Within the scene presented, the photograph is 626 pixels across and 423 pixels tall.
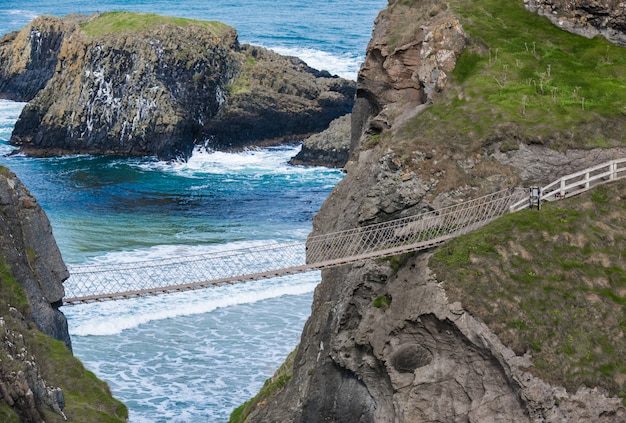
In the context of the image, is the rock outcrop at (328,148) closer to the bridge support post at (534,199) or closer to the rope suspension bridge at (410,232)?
the rope suspension bridge at (410,232)

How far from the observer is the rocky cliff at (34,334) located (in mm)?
25734

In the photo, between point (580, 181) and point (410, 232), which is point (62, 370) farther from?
point (580, 181)


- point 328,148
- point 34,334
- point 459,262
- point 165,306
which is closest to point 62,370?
point 34,334

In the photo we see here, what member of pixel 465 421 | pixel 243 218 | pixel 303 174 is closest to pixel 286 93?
pixel 303 174

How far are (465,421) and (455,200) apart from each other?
284 inches

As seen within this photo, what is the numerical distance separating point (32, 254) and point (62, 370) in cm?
402

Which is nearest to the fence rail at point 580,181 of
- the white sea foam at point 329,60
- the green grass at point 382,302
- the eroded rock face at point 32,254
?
the green grass at point 382,302

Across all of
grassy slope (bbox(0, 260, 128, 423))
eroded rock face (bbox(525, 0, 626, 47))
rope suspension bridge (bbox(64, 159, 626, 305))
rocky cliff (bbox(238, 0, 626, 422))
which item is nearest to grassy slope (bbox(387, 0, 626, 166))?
rocky cliff (bbox(238, 0, 626, 422))

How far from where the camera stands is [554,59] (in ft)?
131

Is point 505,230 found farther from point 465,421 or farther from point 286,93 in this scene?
point 286,93

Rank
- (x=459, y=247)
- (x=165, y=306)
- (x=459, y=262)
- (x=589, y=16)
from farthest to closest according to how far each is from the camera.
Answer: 1. (x=165, y=306)
2. (x=589, y=16)
3. (x=459, y=247)
4. (x=459, y=262)

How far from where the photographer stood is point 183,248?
5628 centimetres

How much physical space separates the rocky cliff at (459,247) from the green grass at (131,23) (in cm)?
4125

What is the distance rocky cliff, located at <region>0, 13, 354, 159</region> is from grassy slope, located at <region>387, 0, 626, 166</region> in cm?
3942
